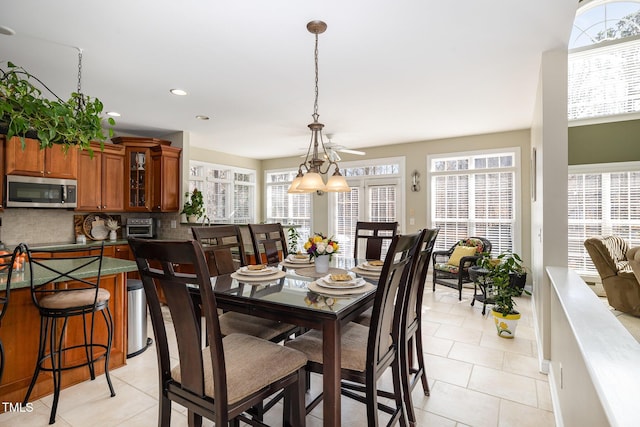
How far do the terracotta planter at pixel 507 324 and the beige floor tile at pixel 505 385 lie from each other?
2.64 ft

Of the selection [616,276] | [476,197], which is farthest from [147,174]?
[616,276]

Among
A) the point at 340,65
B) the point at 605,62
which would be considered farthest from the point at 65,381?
the point at 605,62

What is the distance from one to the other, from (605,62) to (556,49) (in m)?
3.23

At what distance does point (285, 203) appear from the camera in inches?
307

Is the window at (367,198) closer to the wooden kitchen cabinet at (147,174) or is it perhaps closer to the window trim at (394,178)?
the window trim at (394,178)

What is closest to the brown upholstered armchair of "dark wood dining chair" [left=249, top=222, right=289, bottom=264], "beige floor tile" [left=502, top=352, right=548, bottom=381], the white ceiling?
the white ceiling

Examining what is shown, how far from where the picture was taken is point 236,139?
595 centimetres

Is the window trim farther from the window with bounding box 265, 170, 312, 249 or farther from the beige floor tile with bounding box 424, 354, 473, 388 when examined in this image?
the beige floor tile with bounding box 424, 354, 473, 388

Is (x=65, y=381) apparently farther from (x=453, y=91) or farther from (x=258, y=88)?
(x=453, y=91)

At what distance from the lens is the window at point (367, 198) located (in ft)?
20.8

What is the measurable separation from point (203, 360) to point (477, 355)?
2.56 m

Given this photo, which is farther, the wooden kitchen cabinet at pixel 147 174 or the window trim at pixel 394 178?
the window trim at pixel 394 178

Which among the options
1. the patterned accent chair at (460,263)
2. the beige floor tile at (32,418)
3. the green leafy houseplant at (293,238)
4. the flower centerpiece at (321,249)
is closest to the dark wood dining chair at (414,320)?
the flower centerpiece at (321,249)

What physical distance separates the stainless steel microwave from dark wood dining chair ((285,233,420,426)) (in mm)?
4134
